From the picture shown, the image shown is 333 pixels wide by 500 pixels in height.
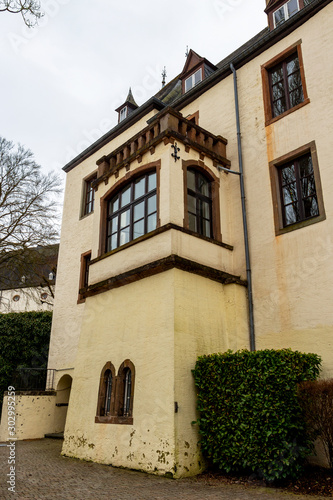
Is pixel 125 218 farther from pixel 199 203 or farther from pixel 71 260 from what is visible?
pixel 71 260

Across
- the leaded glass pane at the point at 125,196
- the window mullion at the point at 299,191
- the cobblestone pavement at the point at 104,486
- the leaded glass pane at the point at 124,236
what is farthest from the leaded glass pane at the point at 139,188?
the cobblestone pavement at the point at 104,486

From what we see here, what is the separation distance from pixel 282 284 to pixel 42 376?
10.4m

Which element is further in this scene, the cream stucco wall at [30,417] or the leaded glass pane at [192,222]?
the cream stucco wall at [30,417]

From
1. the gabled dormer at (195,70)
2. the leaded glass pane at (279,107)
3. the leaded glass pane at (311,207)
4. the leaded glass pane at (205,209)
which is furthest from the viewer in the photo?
the gabled dormer at (195,70)

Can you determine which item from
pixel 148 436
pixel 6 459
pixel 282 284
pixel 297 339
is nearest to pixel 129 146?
pixel 282 284

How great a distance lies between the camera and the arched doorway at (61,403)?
13.5 metres

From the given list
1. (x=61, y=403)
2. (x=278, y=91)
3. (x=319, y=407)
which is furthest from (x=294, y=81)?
(x=61, y=403)

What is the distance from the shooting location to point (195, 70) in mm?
13961

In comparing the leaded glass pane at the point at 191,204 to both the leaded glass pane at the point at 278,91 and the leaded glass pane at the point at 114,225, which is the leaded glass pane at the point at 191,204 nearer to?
the leaded glass pane at the point at 114,225

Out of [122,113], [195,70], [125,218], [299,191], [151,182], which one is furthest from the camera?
[122,113]

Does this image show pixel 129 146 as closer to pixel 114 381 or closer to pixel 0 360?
pixel 114 381

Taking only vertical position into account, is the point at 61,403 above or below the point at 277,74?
below

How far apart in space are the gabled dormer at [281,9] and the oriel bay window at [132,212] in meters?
5.75

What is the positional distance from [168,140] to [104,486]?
7105 millimetres
